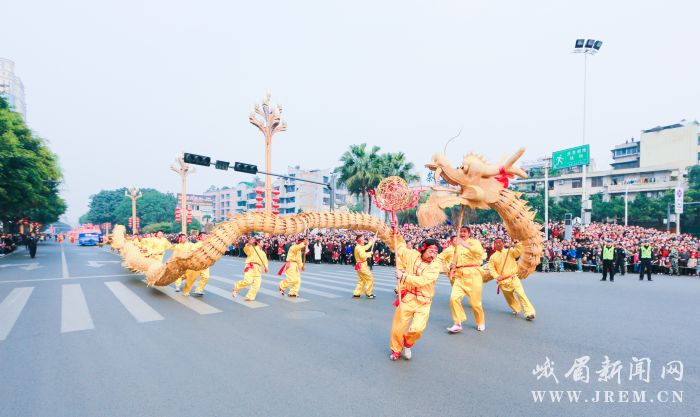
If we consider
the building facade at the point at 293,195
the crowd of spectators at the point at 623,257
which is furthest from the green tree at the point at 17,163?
the building facade at the point at 293,195

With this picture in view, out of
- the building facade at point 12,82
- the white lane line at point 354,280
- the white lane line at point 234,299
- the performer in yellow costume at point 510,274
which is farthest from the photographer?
the building facade at point 12,82

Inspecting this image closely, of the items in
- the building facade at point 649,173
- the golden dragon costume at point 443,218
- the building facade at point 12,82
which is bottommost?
the golden dragon costume at point 443,218

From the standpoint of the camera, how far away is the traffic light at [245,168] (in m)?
16.8

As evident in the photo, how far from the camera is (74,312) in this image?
25.3ft

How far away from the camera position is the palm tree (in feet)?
80.2

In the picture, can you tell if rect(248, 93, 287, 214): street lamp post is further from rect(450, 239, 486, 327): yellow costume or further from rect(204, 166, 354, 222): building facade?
rect(204, 166, 354, 222): building facade

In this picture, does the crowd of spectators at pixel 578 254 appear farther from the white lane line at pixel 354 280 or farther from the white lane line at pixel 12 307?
the white lane line at pixel 12 307

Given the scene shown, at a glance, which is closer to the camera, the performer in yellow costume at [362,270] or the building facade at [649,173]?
the performer in yellow costume at [362,270]

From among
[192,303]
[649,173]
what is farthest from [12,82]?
[649,173]

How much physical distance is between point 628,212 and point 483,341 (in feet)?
133

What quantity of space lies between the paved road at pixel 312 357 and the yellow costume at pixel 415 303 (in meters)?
0.31

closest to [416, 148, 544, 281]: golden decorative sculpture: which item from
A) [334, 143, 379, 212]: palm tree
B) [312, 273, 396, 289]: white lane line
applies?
[312, 273, 396, 289]: white lane line

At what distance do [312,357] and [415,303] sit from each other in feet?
5.09

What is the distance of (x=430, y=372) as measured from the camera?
15.1 feet
